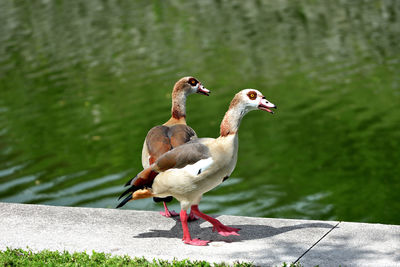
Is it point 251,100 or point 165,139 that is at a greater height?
point 251,100

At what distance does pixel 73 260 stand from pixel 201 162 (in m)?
1.45

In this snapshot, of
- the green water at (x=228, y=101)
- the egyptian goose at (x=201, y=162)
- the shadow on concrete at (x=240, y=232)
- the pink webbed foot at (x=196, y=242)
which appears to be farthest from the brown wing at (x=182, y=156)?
the green water at (x=228, y=101)

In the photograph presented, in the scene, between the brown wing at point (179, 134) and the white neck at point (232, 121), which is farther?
the brown wing at point (179, 134)

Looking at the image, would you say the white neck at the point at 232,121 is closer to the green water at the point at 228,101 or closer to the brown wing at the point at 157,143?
the brown wing at the point at 157,143

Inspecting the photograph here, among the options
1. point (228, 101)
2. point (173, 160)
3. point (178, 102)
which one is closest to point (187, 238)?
point (173, 160)

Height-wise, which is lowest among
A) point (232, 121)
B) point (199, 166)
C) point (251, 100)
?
point (199, 166)

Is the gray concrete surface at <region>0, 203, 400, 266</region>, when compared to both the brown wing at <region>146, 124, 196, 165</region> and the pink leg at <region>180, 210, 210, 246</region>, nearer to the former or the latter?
the pink leg at <region>180, 210, 210, 246</region>

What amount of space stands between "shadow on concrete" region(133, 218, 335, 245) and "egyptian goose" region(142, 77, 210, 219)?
0.31 m

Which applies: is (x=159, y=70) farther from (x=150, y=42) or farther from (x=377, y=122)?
(x=377, y=122)

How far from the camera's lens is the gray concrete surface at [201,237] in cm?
515

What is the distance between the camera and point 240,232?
584 centimetres

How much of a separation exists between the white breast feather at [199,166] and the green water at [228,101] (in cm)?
416

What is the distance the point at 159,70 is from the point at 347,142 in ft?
27.1

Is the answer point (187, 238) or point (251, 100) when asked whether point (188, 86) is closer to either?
point (251, 100)
